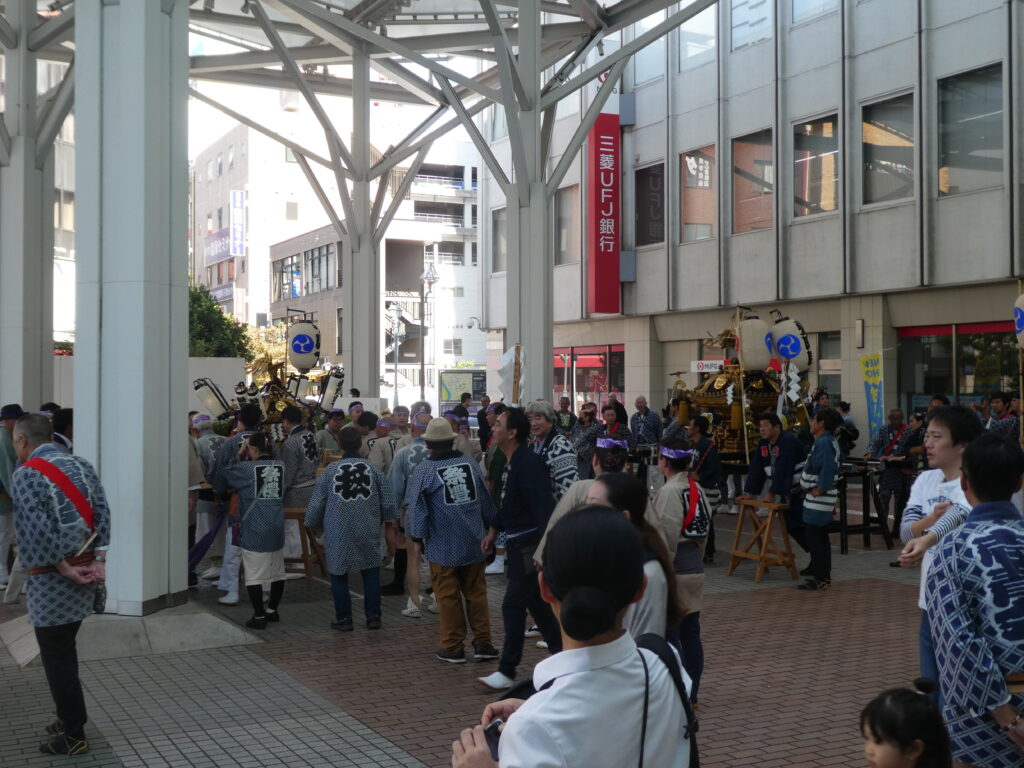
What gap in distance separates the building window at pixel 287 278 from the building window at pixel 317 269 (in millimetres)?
1256

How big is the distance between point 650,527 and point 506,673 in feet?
10.7

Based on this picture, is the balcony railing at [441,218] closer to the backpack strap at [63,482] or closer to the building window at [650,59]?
the building window at [650,59]

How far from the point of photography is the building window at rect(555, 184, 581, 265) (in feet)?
98.4

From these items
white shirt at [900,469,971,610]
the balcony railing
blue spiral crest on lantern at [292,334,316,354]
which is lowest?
white shirt at [900,469,971,610]

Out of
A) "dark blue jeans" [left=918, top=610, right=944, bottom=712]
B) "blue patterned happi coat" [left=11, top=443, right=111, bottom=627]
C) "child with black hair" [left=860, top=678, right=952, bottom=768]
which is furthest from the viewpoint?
"blue patterned happi coat" [left=11, top=443, right=111, bottom=627]

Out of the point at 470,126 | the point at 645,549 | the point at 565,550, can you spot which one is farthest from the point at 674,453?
the point at 470,126

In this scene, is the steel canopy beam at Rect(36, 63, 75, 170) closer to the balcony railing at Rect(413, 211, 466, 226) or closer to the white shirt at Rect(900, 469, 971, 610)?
the white shirt at Rect(900, 469, 971, 610)

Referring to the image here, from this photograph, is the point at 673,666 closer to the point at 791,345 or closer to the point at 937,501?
the point at 937,501

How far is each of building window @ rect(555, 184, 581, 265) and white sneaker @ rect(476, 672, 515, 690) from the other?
76.3 ft

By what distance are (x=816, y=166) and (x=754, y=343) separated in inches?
350

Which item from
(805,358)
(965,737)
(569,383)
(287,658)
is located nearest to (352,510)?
(287,658)

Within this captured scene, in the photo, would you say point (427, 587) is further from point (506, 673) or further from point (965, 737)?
point (965, 737)

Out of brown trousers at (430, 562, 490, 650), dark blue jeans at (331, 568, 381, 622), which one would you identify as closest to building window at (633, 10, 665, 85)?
dark blue jeans at (331, 568, 381, 622)

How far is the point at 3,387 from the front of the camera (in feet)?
51.8
